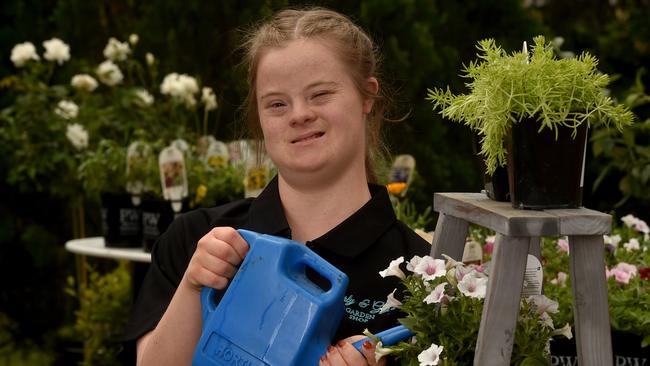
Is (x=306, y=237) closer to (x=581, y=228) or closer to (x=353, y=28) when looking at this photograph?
(x=353, y=28)

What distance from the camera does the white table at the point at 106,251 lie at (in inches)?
137

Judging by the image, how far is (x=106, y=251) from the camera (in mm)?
3617

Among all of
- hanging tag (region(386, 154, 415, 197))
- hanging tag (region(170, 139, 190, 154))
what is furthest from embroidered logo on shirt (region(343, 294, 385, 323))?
hanging tag (region(170, 139, 190, 154))

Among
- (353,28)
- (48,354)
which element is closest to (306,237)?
(353,28)

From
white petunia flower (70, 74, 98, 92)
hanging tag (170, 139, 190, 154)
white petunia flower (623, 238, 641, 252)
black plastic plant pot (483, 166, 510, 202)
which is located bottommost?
white petunia flower (623, 238, 641, 252)

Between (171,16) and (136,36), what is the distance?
1.06 feet

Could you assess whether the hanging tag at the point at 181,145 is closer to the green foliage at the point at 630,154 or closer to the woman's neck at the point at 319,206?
the green foliage at the point at 630,154

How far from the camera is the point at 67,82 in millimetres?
5309

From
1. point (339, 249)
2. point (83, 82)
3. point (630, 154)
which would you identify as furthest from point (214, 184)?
point (339, 249)

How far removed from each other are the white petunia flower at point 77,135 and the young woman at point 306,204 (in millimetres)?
2587

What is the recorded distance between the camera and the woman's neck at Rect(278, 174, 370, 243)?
1.71 metres

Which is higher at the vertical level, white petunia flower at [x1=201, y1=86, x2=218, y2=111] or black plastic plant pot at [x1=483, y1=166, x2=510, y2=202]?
white petunia flower at [x1=201, y1=86, x2=218, y2=111]

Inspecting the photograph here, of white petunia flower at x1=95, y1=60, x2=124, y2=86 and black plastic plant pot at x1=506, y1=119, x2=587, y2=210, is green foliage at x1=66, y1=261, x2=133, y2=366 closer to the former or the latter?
white petunia flower at x1=95, y1=60, x2=124, y2=86

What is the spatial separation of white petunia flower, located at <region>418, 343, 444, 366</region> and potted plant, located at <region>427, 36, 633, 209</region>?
23cm
